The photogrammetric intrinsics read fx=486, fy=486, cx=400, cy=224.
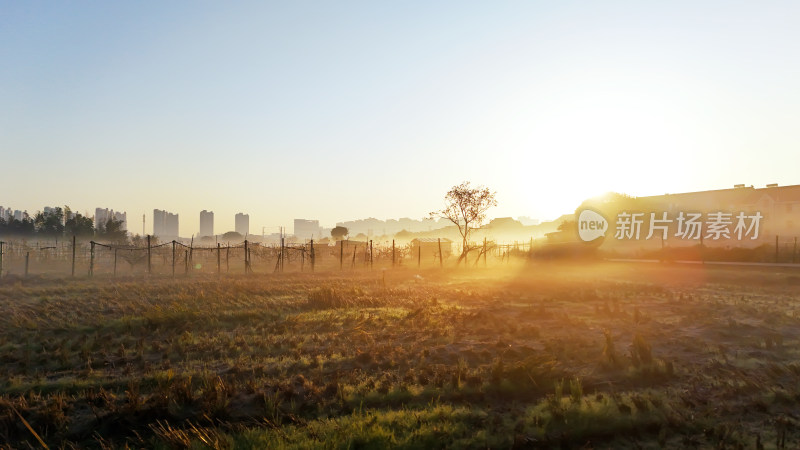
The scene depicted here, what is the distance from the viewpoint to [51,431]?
728cm

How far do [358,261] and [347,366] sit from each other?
4419 centimetres

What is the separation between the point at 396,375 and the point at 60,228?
237 feet

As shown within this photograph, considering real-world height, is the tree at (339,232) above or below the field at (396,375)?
Result: above

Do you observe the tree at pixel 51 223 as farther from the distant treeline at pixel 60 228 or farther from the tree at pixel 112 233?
the tree at pixel 112 233

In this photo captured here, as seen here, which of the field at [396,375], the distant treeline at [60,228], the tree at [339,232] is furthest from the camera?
the tree at [339,232]

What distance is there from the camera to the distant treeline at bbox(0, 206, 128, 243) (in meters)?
63.5

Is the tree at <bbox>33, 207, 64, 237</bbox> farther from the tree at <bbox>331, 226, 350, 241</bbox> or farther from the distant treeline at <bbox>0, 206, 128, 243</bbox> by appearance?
the tree at <bbox>331, 226, 350, 241</bbox>

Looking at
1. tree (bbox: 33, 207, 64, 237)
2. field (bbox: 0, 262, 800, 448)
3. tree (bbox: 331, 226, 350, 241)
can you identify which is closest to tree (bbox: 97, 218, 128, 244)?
tree (bbox: 33, 207, 64, 237)

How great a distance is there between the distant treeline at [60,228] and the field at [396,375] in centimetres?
5263

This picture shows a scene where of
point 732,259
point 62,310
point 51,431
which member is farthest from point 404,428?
point 732,259

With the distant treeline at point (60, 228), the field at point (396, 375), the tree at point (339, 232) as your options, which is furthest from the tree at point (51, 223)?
the field at point (396, 375)

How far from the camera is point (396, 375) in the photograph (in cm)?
954

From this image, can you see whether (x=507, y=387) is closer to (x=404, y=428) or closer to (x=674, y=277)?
(x=404, y=428)

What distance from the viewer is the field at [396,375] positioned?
6.76m
